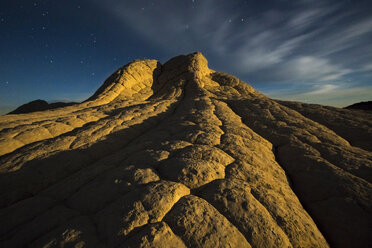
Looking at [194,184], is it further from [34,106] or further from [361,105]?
[361,105]

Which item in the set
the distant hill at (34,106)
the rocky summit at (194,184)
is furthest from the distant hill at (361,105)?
the distant hill at (34,106)

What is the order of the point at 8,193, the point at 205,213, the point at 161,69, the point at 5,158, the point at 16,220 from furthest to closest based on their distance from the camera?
the point at 161,69
the point at 5,158
the point at 8,193
the point at 16,220
the point at 205,213

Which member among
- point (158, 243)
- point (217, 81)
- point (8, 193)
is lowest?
point (8, 193)

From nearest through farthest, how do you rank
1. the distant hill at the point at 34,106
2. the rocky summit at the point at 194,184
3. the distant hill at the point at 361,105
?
the rocky summit at the point at 194,184
the distant hill at the point at 34,106
the distant hill at the point at 361,105

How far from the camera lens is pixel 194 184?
115 inches

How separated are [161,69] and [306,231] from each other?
19911mm

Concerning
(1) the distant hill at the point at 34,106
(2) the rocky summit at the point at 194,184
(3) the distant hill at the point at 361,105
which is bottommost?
(2) the rocky summit at the point at 194,184

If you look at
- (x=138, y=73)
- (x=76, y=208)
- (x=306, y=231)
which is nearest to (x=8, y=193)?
(x=76, y=208)

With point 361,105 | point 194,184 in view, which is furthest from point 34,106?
point 361,105

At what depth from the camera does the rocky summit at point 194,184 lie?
7.22 feet

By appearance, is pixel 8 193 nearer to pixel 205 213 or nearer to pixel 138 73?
pixel 205 213

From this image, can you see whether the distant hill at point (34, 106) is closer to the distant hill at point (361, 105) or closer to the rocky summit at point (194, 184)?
the rocky summit at point (194, 184)

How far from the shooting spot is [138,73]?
17.6 m

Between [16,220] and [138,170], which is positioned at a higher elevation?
[138,170]
